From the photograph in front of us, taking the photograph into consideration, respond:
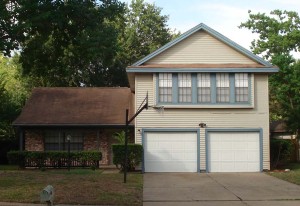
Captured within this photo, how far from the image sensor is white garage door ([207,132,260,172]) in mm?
23906

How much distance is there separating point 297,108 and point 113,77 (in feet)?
72.3

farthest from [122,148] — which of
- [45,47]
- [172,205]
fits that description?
[172,205]

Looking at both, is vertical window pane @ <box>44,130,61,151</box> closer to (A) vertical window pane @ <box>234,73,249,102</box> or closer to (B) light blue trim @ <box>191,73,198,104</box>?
(B) light blue trim @ <box>191,73,198,104</box>

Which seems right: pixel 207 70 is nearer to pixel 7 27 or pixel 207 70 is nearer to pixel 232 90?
pixel 232 90

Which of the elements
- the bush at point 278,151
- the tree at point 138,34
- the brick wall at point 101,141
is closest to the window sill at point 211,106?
the bush at point 278,151

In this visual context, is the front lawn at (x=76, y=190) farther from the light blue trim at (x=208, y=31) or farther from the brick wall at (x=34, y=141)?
the brick wall at (x=34, y=141)

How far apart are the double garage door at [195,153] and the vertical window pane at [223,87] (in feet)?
5.93

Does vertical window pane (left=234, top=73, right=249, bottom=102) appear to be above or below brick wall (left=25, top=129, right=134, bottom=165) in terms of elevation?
above

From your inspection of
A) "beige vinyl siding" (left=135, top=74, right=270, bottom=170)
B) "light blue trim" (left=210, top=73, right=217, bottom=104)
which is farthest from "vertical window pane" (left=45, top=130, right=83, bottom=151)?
"light blue trim" (left=210, top=73, right=217, bottom=104)

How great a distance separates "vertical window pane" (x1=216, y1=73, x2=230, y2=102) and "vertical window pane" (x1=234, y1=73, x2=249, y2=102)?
0.45 m

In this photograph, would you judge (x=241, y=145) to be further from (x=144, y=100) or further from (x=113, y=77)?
(x=113, y=77)

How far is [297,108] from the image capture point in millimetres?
29578

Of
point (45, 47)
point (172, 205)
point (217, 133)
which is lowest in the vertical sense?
point (172, 205)

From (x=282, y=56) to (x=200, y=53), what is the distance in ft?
28.8
